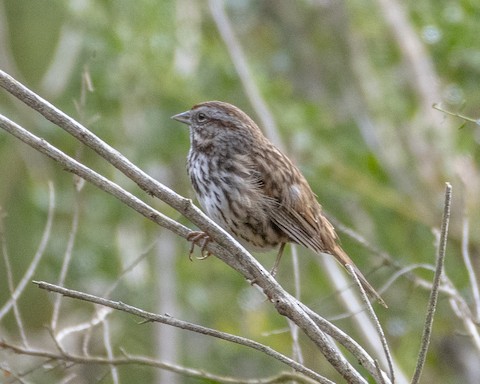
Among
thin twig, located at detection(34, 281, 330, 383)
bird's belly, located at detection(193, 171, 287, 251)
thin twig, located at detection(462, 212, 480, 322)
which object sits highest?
bird's belly, located at detection(193, 171, 287, 251)

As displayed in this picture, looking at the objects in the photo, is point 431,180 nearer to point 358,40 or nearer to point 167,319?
point 358,40

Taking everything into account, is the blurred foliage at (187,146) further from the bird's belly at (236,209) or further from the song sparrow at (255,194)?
the bird's belly at (236,209)

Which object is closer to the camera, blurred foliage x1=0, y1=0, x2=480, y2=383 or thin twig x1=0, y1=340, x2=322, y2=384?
thin twig x1=0, y1=340, x2=322, y2=384

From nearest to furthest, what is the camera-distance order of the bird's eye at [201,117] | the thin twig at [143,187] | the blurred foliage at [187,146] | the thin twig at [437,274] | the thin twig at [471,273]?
the thin twig at [437,274], the thin twig at [143,187], the thin twig at [471,273], the bird's eye at [201,117], the blurred foliage at [187,146]

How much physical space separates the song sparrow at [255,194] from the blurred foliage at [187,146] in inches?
51.2

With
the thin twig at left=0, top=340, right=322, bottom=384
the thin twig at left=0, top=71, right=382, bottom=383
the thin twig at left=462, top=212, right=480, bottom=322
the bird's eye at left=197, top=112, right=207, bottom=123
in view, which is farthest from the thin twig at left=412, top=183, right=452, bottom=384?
the bird's eye at left=197, top=112, right=207, bottom=123

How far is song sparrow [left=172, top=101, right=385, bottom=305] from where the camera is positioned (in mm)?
4613

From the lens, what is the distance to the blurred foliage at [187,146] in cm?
677

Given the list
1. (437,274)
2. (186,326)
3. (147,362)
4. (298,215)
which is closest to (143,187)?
(186,326)

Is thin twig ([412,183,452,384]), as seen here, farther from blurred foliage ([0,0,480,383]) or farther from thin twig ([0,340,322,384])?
blurred foliage ([0,0,480,383])

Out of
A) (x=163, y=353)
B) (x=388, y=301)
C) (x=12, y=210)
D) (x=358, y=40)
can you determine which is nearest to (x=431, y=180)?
(x=388, y=301)

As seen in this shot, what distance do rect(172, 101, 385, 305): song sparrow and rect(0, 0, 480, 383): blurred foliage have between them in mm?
1302

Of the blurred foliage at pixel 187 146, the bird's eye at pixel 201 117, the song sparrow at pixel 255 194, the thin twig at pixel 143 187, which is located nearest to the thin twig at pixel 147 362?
the thin twig at pixel 143 187

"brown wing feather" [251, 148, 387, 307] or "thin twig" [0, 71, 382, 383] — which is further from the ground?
"brown wing feather" [251, 148, 387, 307]
